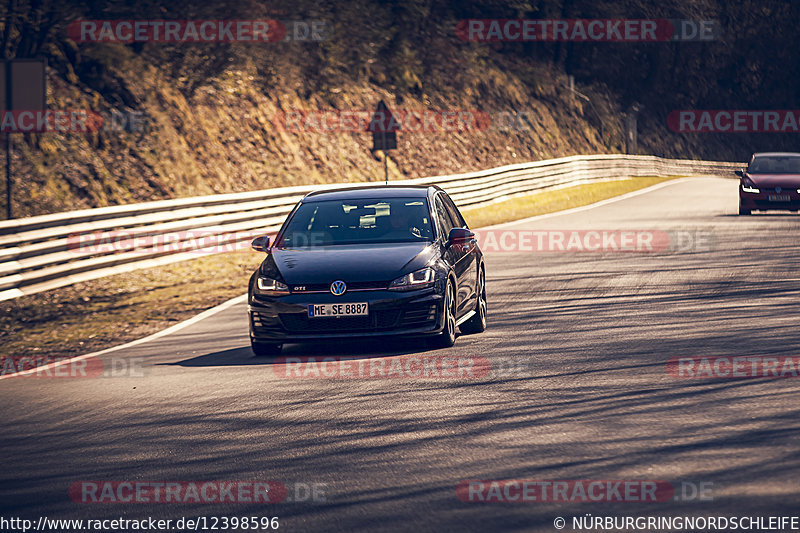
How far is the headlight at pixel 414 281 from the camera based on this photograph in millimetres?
10289

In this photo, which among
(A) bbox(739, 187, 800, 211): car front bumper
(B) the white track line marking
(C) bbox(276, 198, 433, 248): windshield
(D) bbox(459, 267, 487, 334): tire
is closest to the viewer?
(B) the white track line marking

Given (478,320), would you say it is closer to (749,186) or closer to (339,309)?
(339,309)

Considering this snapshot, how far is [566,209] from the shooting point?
3284cm

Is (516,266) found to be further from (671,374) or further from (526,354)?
(671,374)

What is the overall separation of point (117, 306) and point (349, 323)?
638 cm

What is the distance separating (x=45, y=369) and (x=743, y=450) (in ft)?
22.7

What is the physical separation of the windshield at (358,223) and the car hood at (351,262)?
0.22 meters

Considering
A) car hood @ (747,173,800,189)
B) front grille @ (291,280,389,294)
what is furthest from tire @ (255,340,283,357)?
car hood @ (747,173,800,189)

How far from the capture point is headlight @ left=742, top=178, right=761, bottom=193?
27559 millimetres

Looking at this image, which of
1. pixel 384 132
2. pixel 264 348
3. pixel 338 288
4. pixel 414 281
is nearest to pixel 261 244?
pixel 264 348

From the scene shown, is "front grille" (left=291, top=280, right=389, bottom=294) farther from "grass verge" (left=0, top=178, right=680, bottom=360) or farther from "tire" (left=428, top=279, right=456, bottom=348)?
"grass verge" (left=0, top=178, right=680, bottom=360)

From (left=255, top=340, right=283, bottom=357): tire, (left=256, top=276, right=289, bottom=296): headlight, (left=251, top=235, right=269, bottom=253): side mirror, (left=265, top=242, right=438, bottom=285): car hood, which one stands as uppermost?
(left=251, top=235, right=269, bottom=253): side mirror

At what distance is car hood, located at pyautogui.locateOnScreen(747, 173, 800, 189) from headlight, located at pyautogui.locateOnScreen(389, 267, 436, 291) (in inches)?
755

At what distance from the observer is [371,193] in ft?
39.1
